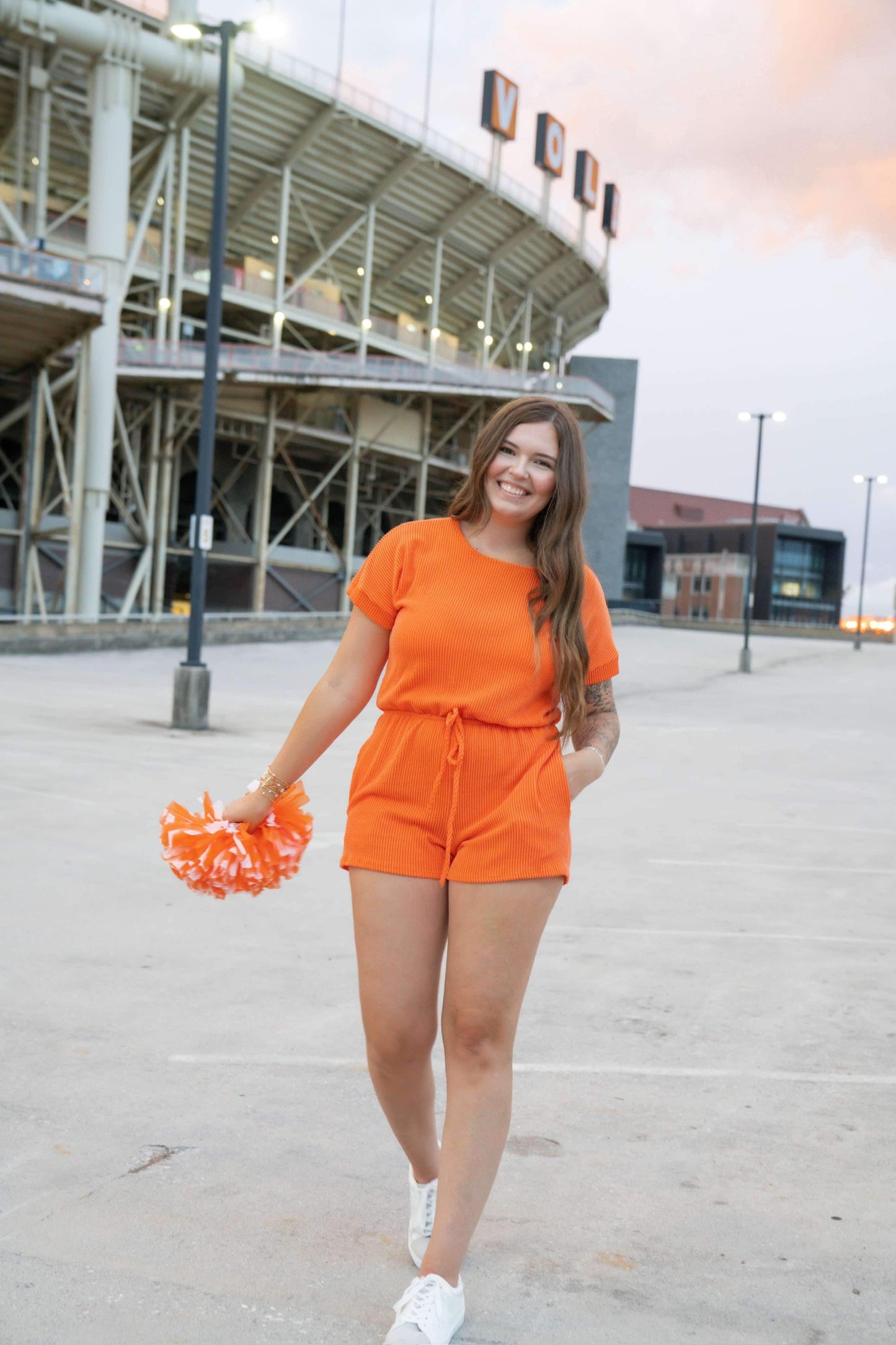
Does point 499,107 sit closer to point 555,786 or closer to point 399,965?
point 555,786

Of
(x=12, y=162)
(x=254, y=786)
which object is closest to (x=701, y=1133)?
(x=254, y=786)

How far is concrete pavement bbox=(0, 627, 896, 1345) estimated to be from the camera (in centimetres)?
303

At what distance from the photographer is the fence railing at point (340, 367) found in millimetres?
40500

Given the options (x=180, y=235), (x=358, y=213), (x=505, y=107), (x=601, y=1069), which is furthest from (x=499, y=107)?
(x=601, y=1069)

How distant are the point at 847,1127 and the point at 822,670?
3608 centimetres

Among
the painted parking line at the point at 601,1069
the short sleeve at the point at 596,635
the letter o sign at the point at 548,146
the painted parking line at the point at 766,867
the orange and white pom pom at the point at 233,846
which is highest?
the letter o sign at the point at 548,146

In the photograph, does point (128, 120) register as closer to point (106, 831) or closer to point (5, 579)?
point (5, 579)

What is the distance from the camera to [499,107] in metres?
51.5

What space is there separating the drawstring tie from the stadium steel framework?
29439 millimetres

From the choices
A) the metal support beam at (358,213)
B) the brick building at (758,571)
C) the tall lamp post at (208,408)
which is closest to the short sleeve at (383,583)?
the tall lamp post at (208,408)

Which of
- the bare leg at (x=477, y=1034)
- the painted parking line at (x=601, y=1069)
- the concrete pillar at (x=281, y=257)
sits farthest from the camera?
the concrete pillar at (x=281, y=257)

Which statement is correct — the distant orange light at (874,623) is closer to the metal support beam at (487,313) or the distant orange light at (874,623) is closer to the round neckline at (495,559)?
the metal support beam at (487,313)

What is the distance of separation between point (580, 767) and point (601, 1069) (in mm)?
2108

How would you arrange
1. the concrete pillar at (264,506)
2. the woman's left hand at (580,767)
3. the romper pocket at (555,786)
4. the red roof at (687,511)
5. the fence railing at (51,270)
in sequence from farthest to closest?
the red roof at (687,511)
the concrete pillar at (264,506)
the fence railing at (51,270)
the woman's left hand at (580,767)
the romper pocket at (555,786)
